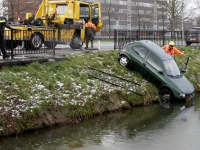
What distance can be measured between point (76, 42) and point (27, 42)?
639cm

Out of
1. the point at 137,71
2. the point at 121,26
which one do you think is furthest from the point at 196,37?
the point at 121,26

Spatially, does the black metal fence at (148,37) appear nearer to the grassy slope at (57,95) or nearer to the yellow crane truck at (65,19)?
the yellow crane truck at (65,19)

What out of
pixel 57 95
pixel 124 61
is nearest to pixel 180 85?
pixel 124 61

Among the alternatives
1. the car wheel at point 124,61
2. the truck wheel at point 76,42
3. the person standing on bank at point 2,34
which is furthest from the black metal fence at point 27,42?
the truck wheel at point 76,42

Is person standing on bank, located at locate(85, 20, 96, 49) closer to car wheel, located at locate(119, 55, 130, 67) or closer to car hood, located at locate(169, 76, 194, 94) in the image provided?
car wheel, located at locate(119, 55, 130, 67)

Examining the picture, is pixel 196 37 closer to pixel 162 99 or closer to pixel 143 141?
pixel 162 99

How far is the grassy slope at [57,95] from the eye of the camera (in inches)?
406

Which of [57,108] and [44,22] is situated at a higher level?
[44,22]

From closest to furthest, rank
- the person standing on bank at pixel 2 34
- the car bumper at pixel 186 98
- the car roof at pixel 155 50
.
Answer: the person standing on bank at pixel 2 34 < the car bumper at pixel 186 98 < the car roof at pixel 155 50

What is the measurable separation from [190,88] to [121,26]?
80.7 metres

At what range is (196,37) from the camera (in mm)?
30891

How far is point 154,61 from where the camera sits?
15.4 meters

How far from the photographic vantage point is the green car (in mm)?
14680

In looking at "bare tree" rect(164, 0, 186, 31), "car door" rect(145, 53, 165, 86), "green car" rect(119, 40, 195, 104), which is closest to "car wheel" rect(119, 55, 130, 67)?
"green car" rect(119, 40, 195, 104)
